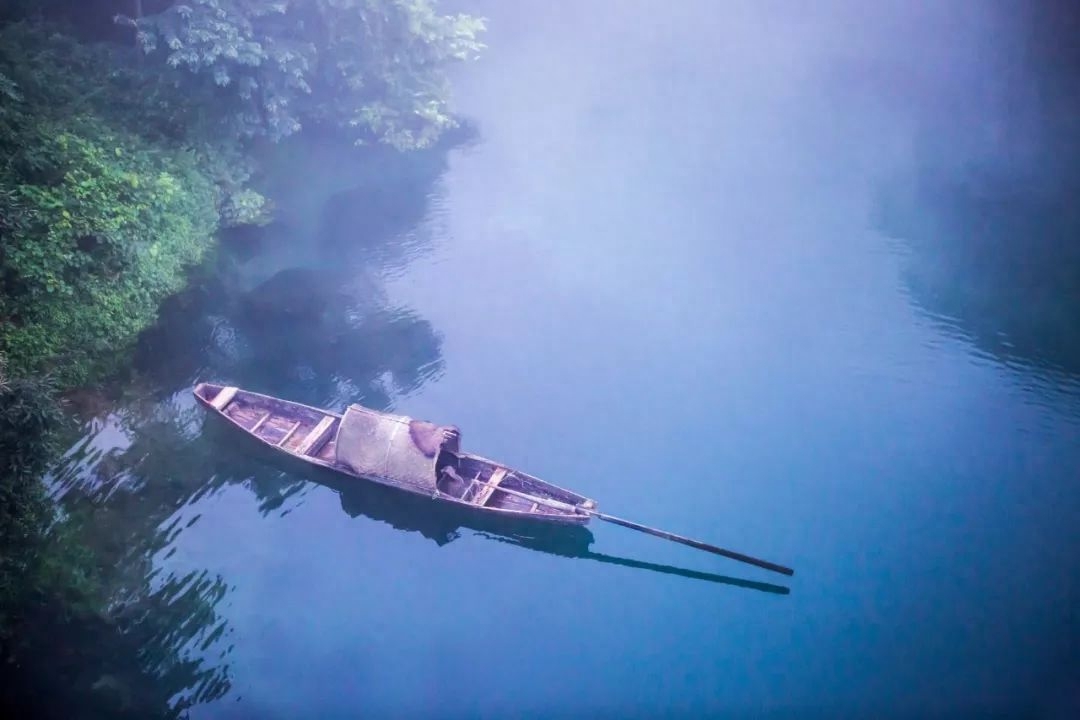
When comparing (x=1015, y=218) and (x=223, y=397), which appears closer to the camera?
(x=223, y=397)

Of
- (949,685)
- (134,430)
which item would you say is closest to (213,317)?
(134,430)

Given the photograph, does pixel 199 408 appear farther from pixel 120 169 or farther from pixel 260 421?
pixel 120 169

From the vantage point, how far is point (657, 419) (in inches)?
598

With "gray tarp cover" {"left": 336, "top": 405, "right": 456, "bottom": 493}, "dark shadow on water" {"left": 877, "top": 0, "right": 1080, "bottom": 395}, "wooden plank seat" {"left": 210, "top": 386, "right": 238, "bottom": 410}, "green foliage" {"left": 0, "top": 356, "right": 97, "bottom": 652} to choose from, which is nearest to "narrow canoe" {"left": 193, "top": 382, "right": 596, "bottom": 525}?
"gray tarp cover" {"left": 336, "top": 405, "right": 456, "bottom": 493}

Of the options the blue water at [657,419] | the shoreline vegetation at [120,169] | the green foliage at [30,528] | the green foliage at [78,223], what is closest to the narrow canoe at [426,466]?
the blue water at [657,419]

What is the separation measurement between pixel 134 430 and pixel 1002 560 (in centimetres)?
1702

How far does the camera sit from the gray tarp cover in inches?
493

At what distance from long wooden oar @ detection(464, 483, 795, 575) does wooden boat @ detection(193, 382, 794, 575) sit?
17 mm

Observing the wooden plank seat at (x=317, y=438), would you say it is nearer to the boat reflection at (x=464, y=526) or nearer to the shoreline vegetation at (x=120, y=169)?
the boat reflection at (x=464, y=526)

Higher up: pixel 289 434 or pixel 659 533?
pixel 289 434

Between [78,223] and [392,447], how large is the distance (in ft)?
29.4

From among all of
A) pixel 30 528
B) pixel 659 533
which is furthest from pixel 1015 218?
pixel 30 528

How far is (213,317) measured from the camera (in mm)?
17641

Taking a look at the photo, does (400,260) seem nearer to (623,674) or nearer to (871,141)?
(623,674)
